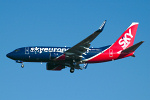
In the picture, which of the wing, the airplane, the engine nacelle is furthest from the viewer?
the engine nacelle

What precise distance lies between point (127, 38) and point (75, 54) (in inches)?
523

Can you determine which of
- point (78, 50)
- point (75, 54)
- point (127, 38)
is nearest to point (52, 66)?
point (75, 54)

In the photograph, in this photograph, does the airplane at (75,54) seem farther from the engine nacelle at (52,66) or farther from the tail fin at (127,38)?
the engine nacelle at (52,66)

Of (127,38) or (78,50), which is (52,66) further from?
(127,38)

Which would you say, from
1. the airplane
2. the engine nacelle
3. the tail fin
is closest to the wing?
the airplane

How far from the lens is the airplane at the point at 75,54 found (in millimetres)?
78812

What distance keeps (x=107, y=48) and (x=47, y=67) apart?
45.4 ft

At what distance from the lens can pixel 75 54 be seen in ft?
260

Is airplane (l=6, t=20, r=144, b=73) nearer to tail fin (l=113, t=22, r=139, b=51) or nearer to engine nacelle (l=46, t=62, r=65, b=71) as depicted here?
tail fin (l=113, t=22, r=139, b=51)

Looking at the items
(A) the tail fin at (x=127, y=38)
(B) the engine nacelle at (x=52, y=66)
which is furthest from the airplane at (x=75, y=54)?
(B) the engine nacelle at (x=52, y=66)

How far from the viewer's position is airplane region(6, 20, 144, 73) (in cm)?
7881

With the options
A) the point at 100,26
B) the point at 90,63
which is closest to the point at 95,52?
the point at 90,63

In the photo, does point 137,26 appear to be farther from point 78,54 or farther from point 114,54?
point 78,54

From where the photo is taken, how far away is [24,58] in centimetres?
7969
